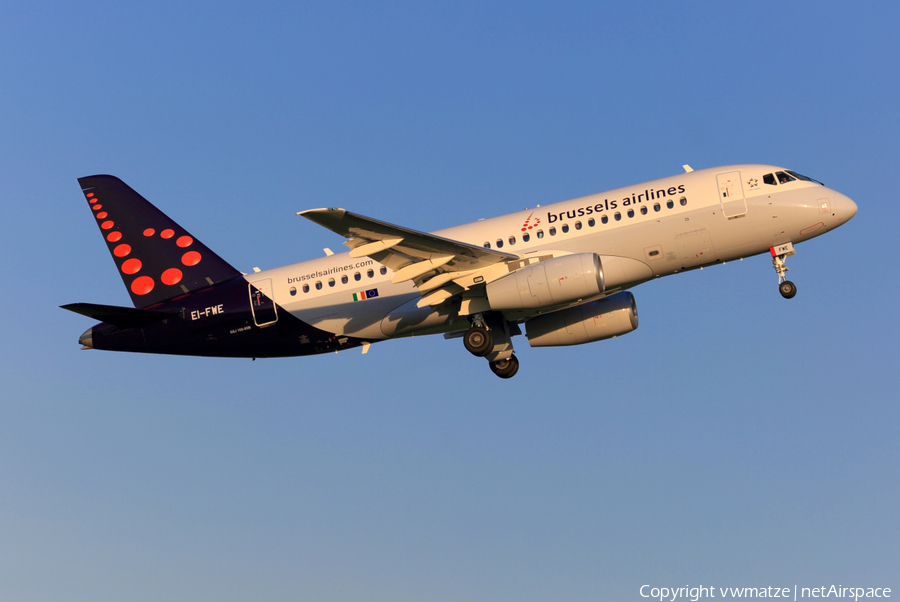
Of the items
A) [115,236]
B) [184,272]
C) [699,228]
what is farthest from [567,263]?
[115,236]

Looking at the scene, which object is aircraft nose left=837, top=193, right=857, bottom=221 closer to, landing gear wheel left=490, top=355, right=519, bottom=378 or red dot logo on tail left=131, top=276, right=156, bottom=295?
landing gear wheel left=490, top=355, right=519, bottom=378

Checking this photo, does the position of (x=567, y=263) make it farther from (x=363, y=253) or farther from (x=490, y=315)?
(x=363, y=253)

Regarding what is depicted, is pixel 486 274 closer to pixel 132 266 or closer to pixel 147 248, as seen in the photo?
pixel 147 248

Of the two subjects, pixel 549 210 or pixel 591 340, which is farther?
pixel 591 340

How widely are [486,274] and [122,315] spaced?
14.4 meters

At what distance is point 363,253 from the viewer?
1209 inches

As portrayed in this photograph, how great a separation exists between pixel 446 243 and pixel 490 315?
15.8ft

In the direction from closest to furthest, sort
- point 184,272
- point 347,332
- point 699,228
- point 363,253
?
point 363,253
point 699,228
point 347,332
point 184,272

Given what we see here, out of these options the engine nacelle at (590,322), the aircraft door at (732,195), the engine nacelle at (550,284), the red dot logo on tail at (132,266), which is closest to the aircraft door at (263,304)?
the red dot logo on tail at (132,266)

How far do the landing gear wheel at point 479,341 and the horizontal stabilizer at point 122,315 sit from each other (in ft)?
39.5

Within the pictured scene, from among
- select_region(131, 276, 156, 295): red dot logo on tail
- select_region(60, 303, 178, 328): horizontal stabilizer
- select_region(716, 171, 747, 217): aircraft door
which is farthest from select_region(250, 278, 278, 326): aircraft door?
select_region(716, 171, 747, 217): aircraft door

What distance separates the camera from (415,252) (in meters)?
32.0

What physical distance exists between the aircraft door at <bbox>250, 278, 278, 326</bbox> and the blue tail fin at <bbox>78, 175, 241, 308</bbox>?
208cm

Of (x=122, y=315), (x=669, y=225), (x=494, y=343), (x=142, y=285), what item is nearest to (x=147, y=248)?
(x=142, y=285)
